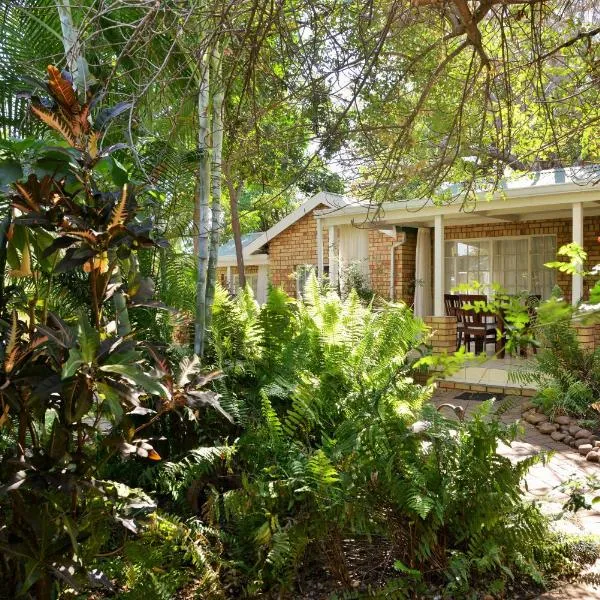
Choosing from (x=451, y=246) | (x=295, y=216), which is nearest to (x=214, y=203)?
(x=451, y=246)

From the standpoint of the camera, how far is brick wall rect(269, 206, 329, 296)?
15.3 m

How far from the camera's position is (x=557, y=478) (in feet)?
16.6

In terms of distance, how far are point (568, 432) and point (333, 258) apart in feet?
22.9

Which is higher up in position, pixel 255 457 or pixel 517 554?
pixel 255 457

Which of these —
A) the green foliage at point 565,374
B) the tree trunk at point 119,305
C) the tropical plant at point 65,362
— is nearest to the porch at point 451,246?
the green foliage at point 565,374

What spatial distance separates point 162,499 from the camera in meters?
3.75

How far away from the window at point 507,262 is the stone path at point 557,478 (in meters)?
5.18

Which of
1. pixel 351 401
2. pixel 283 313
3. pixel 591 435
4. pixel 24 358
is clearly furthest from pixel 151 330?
pixel 591 435

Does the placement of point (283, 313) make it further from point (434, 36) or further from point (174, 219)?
point (434, 36)

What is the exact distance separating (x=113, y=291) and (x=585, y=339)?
8.09 meters

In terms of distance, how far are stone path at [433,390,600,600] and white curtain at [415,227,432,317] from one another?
5413mm

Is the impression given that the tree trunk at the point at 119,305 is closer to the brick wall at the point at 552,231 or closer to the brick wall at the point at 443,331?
the brick wall at the point at 443,331

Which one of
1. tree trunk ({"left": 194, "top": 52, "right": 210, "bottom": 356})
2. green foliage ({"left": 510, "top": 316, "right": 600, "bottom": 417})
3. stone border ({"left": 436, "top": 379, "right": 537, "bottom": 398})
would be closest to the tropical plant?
tree trunk ({"left": 194, "top": 52, "right": 210, "bottom": 356})

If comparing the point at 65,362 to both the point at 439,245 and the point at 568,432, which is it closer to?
the point at 568,432
